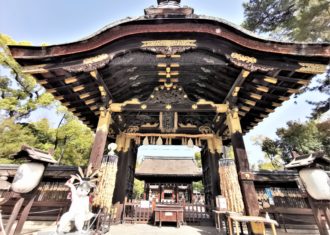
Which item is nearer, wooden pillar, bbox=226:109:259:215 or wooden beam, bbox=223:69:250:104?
wooden pillar, bbox=226:109:259:215

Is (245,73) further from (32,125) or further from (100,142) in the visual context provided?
(32,125)

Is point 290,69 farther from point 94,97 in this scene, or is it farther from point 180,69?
point 94,97

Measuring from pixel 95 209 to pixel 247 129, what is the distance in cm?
724

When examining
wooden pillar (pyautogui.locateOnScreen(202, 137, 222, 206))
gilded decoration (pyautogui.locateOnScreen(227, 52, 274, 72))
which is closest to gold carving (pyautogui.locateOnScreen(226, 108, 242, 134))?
gilded decoration (pyautogui.locateOnScreen(227, 52, 274, 72))

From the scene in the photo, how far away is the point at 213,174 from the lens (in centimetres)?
786

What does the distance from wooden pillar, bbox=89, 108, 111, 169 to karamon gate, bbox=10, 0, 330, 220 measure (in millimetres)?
29

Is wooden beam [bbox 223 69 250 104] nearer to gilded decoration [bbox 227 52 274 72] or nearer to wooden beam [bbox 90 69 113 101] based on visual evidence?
gilded decoration [bbox 227 52 274 72]

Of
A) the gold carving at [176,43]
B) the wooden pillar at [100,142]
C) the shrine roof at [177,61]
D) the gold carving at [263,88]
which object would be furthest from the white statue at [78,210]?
the gold carving at [263,88]

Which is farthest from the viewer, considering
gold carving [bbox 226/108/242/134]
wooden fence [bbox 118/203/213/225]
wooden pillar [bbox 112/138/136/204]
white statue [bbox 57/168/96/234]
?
wooden fence [bbox 118/203/213/225]

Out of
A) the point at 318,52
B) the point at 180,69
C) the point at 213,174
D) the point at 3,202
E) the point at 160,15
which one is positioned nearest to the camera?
the point at 318,52

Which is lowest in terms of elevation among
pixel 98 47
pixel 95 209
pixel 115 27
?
pixel 95 209

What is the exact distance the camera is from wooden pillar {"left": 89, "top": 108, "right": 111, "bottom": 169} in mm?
5073

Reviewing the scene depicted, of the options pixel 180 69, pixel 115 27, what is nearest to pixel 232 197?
pixel 180 69

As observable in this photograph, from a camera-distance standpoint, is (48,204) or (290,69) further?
(48,204)
